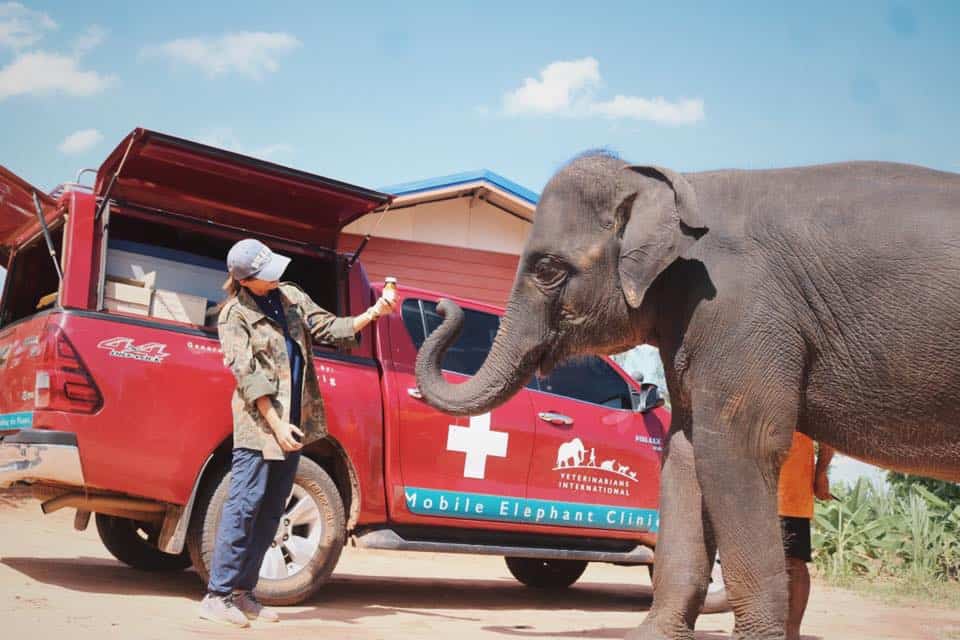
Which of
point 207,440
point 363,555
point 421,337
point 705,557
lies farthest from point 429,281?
point 705,557

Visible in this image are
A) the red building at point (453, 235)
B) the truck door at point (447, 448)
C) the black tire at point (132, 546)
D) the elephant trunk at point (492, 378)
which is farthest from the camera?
the red building at point (453, 235)

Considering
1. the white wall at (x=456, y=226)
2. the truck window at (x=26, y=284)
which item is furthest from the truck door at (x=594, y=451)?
the white wall at (x=456, y=226)

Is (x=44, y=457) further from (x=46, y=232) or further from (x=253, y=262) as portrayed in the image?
(x=253, y=262)

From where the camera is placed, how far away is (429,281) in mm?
15094

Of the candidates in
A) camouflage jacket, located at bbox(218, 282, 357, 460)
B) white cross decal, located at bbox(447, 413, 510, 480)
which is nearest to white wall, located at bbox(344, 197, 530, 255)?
white cross decal, located at bbox(447, 413, 510, 480)

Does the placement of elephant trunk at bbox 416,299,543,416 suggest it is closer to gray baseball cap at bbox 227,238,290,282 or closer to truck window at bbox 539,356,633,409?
gray baseball cap at bbox 227,238,290,282

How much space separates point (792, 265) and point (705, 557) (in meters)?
1.41

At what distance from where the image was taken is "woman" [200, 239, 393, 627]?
6.18 meters

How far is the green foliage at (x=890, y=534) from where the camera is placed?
478 inches

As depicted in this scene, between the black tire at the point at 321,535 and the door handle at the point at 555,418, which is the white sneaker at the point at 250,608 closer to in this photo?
the black tire at the point at 321,535

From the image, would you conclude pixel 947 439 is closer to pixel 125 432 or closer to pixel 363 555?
pixel 125 432

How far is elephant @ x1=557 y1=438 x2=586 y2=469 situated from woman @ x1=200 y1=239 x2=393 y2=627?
2.36m

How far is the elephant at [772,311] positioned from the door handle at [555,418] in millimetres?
3311

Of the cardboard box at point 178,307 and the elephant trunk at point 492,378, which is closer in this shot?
the elephant trunk at point 492,378
